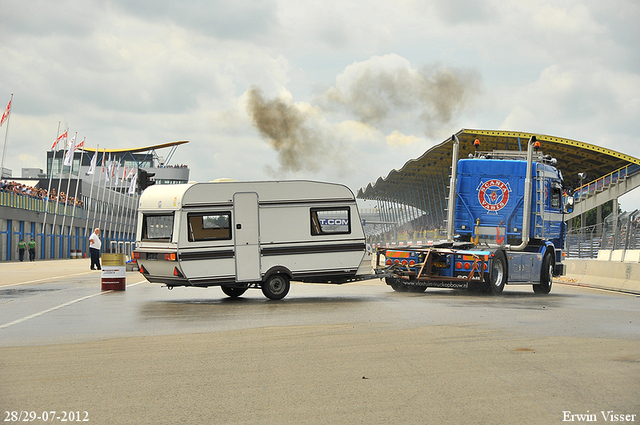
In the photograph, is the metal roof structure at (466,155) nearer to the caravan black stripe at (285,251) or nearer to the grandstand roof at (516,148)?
the grandstand roof at (516,148)

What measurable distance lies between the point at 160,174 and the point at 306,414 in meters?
139

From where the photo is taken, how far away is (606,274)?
2419cm

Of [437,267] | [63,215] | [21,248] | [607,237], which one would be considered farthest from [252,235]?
[63,215]

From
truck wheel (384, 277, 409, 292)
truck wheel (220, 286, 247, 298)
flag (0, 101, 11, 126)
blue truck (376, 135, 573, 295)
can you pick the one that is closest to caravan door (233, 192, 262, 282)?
truck wheel (220, 286, 247, 298)

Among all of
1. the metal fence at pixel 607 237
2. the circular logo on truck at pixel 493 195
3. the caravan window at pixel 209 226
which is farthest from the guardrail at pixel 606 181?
the caravan window at pixel 209 226

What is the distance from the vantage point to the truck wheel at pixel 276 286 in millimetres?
16125

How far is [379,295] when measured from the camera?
18.2 m

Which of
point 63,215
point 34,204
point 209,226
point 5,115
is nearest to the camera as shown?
point 209,226

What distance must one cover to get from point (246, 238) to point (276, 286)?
1289 millimetres

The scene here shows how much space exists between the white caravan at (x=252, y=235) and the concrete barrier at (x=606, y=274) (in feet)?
31.2

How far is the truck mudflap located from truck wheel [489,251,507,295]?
310 millimetres
